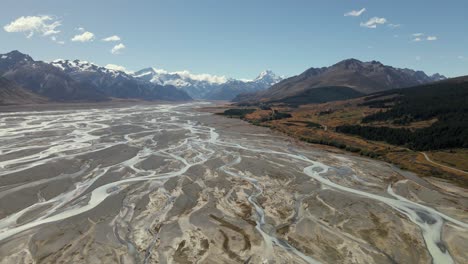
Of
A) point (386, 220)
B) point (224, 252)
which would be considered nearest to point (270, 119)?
point (386, 220)

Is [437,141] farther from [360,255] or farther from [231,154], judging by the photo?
[360,255]

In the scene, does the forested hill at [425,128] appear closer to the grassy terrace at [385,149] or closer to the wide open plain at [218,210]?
the grassy terrace at [385,149]

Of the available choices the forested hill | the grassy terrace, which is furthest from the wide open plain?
the forested hill

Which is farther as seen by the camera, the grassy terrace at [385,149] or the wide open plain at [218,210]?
the grassy terrace at [385,149]

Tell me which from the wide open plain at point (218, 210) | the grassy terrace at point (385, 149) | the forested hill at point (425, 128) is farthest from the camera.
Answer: the forested hill at point (425, 128)

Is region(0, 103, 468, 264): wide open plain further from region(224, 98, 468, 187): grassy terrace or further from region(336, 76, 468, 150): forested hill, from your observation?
region(336, 76, 468, 150): forested hill

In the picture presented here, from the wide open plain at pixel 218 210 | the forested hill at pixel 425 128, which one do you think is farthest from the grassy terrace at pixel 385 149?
the wide open plain at pixel 218 210

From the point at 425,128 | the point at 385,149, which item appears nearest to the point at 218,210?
the point at 385,149

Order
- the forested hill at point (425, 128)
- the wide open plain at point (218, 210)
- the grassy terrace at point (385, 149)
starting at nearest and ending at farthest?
the wide open plain at point (218, 210)
the grassy terrace at point (385, 149)
the forested hill at point (425, 128)
